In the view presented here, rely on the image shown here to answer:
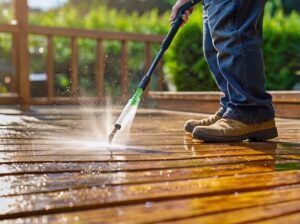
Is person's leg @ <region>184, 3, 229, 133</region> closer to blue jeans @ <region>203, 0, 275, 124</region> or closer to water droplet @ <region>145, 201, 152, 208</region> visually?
blue jeans @ <region>203, 0, 275, 124</region>

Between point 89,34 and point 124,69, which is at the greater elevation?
point 89,34

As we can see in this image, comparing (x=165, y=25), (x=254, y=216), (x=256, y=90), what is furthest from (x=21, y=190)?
(x=165, y=25)

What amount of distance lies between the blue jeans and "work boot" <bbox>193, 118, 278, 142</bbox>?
3cm

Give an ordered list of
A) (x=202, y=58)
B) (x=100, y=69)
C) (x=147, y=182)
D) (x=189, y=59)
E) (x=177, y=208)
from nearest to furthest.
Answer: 1. (x=177, y=208)
2. (x=147, y=182)
3. (x=100, y=69)
4. (x=202, y=58)
5. (x=189, y=59)

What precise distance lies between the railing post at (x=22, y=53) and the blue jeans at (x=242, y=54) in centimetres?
270

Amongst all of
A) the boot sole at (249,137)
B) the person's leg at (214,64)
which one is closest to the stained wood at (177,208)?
the boot sole at (249,137)

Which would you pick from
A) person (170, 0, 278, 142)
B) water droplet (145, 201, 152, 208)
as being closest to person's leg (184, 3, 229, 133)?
person (170, 0, 278, 142)

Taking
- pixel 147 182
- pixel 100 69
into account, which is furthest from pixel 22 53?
pixel 147 182

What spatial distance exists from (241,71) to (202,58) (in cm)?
332

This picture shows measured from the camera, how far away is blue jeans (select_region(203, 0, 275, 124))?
1.83 meters

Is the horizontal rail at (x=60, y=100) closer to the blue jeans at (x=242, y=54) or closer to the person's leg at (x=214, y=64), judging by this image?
the person's leg at (x=214, y=64)

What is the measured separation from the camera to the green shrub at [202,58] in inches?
204

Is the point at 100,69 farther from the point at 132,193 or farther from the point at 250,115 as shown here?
the point at 132,193

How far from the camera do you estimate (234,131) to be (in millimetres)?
1832
